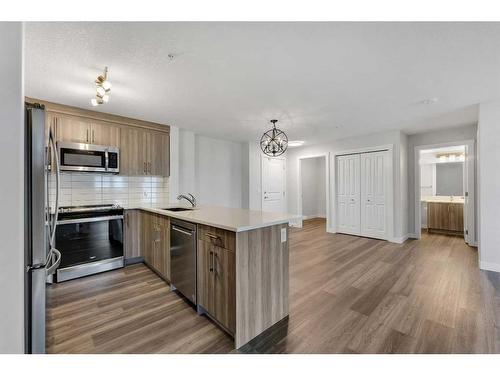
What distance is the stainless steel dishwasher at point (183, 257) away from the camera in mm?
2098

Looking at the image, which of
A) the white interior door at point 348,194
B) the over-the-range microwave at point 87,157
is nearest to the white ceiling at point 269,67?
the over-the-range microwave at point 87,157

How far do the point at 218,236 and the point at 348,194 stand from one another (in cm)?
457

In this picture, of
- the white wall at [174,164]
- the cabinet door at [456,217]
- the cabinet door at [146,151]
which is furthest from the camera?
the cabinet door at [456,217]

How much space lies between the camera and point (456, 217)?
5195 mm

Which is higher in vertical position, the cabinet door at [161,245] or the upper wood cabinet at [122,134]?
the upper wood cabinet at [122,134]

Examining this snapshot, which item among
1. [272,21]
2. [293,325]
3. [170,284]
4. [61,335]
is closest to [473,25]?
[272,21]

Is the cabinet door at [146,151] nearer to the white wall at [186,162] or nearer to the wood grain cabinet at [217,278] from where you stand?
the white wall at [186,162]

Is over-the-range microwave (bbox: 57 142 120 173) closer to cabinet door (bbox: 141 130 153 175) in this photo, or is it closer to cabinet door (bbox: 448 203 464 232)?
cabinet door (bbox: 141 130 153 175)

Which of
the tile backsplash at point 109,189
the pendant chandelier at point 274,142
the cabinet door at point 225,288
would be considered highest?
the pendant chandelier at point 274,142

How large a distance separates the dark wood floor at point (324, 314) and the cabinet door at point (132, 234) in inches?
9.8

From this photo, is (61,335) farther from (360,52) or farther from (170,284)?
(360,52)

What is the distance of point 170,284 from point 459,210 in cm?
643

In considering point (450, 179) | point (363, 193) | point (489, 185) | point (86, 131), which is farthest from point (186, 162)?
point (450, 179)

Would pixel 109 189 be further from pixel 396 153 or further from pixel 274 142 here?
pixel 396 153
